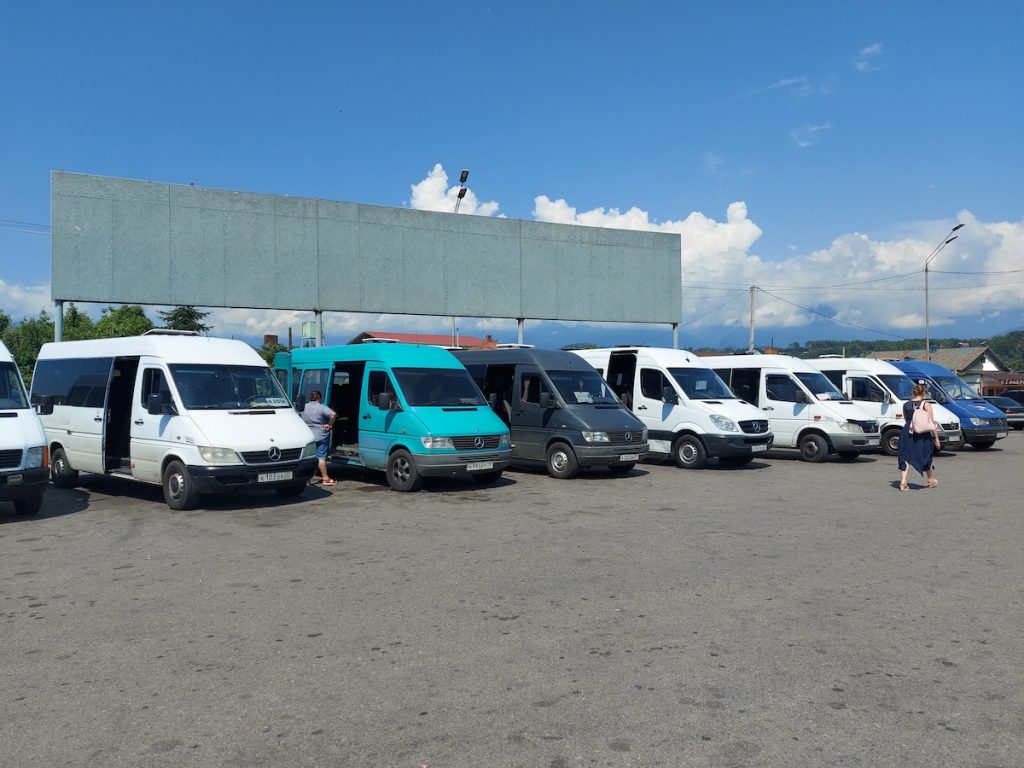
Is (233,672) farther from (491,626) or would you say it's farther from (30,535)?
(30,535)

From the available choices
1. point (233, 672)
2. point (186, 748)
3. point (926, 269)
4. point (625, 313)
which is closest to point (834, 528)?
point (233, 672)

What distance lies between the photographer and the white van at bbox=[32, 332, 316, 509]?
424 inches

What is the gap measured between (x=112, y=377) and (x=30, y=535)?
3728mm

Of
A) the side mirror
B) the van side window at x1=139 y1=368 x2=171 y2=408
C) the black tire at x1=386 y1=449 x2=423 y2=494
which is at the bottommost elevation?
the black tire at x1=386 y1=449 x2=423 y2=494

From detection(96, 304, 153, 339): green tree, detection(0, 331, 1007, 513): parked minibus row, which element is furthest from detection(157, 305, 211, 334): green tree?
detection(0, 331, 1007, 513): parked minibus row

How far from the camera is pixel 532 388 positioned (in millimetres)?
15203

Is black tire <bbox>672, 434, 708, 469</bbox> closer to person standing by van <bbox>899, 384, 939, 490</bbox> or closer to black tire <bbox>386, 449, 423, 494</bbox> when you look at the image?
person standing by van <bbox>899, 384, 939, 490</bbox>

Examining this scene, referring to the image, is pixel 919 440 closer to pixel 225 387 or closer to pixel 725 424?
pixel 725 424

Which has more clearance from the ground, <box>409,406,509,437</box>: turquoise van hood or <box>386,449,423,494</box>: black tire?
<box>409,406,509,437</box>: turquoise van hood

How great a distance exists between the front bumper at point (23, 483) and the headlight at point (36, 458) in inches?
2.0

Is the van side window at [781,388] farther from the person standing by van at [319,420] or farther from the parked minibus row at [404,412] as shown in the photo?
the person standing by van at [319,420]

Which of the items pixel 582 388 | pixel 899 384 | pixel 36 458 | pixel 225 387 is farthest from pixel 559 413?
pixel 899 384

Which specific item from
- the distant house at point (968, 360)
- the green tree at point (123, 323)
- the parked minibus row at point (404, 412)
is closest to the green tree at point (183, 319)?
the green tree at point (123, 323)

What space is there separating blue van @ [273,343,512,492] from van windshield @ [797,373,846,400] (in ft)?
26.5
